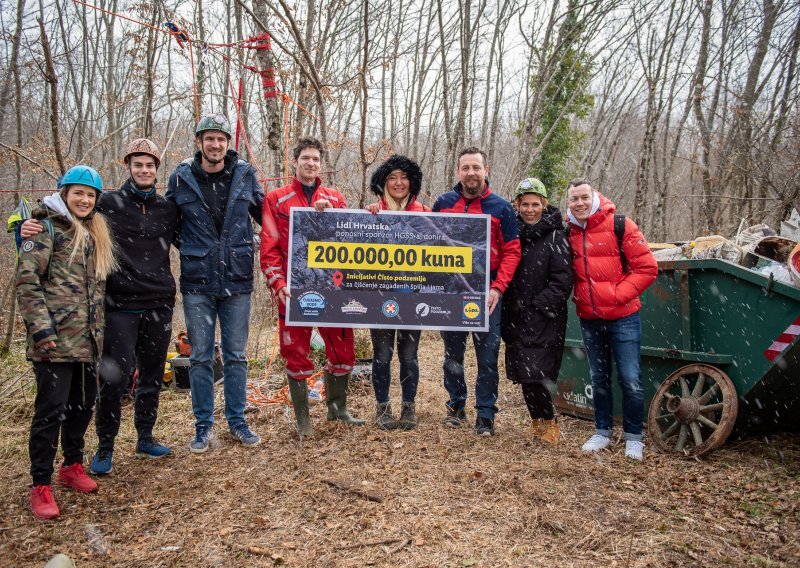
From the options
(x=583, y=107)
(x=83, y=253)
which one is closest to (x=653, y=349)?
(x=83, y=253)

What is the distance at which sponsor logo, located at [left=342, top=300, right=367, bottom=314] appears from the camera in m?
4.75

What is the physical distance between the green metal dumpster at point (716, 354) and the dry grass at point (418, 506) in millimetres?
325

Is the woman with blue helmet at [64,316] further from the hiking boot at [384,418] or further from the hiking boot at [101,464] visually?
the hiking boot at [384,418]

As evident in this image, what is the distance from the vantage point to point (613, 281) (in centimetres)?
466

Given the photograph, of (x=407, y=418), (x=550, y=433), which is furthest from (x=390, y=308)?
(x=550, y=433)

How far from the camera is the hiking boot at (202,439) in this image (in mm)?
4621

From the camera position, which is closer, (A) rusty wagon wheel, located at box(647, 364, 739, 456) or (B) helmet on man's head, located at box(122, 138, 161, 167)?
(B) helmet on man's head, located at box(122, 138, 161, 167)

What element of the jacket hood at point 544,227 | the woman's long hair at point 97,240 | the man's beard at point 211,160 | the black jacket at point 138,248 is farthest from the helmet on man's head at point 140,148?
the jacket hood at point 544,227

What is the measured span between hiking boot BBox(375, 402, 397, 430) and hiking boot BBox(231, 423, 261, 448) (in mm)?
1051

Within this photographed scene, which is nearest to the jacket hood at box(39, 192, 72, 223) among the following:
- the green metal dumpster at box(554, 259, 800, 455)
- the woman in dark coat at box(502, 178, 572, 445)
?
the woman in dark coat at box(502, 178, 572, 445)

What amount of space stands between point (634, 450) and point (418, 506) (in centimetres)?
Answer: 210

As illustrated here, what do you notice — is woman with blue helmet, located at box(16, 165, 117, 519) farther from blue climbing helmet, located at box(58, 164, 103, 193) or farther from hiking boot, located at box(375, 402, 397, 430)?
hiking boot, located at box(375, 402, 397, 430)

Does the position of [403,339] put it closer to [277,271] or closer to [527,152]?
[277,271]

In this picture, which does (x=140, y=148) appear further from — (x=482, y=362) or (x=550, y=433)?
(x=550, y=433)
